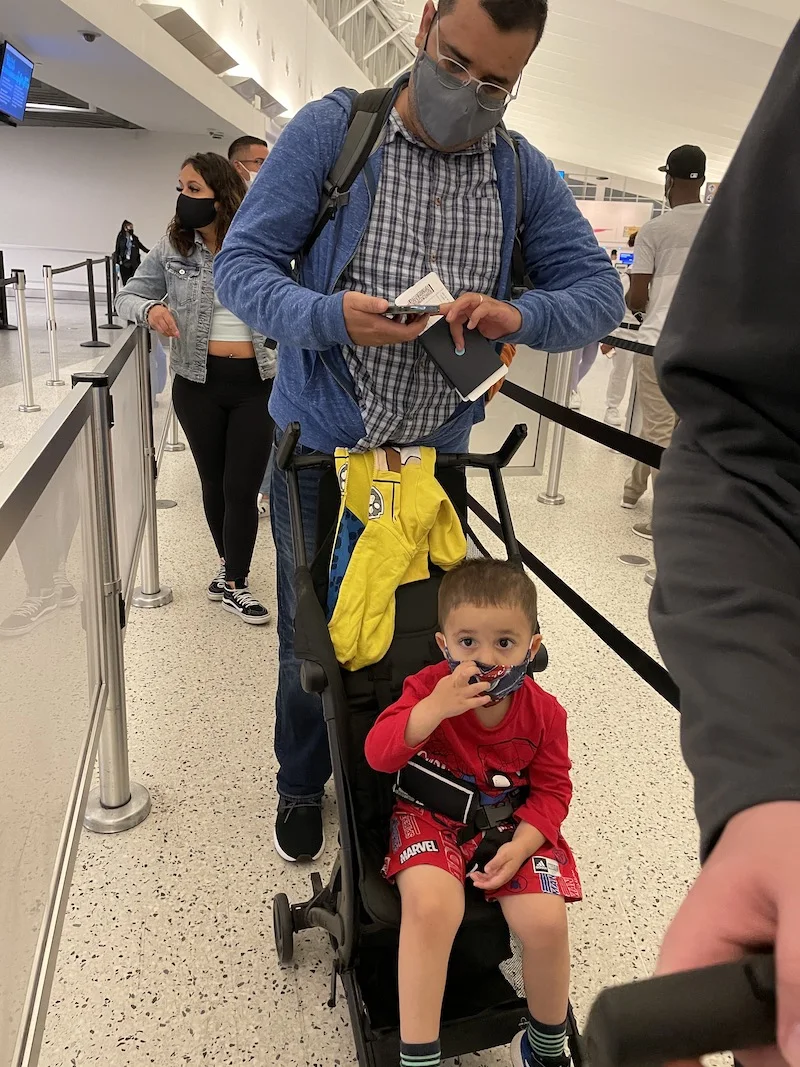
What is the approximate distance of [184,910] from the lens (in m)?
1.91

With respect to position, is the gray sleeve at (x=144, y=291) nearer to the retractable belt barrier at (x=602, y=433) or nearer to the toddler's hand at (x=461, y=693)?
the retractable belt barrier at (x=602, y=433)

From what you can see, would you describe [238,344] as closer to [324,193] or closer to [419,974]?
[324,193]

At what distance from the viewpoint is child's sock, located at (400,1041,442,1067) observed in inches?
51.8

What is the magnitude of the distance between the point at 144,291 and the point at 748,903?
336cm

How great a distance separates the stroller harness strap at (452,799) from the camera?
144 centimetres

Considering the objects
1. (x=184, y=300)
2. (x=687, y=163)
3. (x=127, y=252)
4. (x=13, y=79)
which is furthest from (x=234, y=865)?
(x=127, y=252)

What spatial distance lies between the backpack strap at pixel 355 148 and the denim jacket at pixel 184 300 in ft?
5.75

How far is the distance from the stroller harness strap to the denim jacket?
2139 millimetres

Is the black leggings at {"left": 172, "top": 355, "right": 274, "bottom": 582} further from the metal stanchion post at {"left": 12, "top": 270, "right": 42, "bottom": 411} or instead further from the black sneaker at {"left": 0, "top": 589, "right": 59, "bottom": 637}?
the metal stanchion post at {"left": 12, "top": 270, "right": 42, "bottom": 411}

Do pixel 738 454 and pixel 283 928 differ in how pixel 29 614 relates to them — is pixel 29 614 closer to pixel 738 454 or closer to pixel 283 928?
pixel 283 928

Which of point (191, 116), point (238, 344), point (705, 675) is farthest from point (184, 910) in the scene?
point (191, 116)

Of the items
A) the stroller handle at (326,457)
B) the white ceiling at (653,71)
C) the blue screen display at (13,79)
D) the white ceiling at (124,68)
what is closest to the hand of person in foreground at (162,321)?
the stroller handle at (326,457)

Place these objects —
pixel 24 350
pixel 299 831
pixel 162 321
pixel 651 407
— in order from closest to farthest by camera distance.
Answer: pixel 299 831 < pixel 162 321 < pixel 651 407 < pixel 24 350

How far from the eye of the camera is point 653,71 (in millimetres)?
16844
